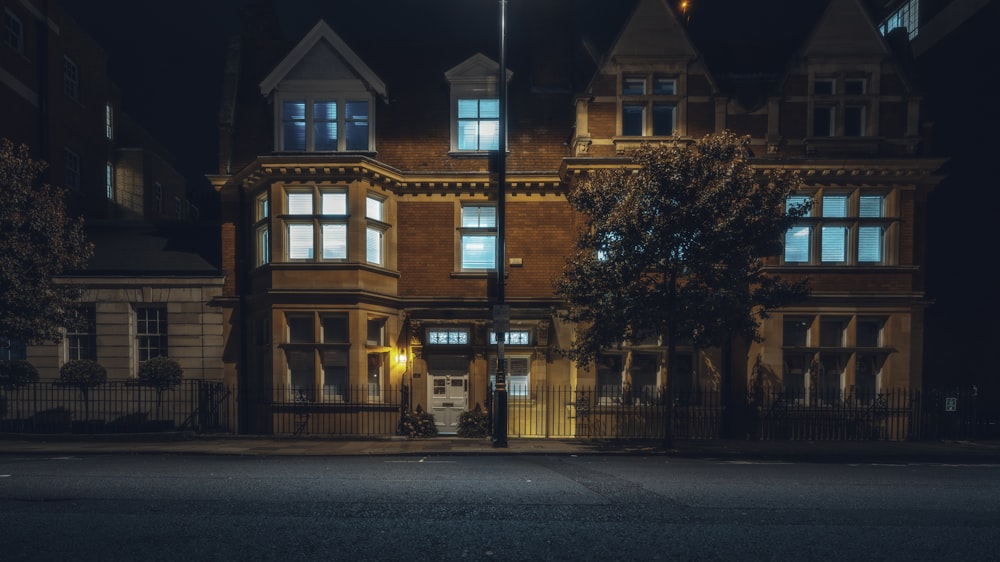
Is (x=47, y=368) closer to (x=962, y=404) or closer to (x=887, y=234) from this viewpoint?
(x=887, y=234)

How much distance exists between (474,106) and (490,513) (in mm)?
14437

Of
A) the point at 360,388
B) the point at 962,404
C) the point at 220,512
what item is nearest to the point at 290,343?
the point at 360,388

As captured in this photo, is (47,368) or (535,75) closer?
(47,368)

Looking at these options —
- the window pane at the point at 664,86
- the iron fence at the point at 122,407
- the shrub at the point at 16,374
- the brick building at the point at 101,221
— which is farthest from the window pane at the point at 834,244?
the shrub at the point at 16,374

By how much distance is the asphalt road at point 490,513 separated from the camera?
231 inches

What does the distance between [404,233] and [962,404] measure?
59.5ft

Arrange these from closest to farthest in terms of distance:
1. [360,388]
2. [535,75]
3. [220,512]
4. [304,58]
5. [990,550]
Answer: [990,550]
[220,512]
[360,388]
[304,58]
[535,75]

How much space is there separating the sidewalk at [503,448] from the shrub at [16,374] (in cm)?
163

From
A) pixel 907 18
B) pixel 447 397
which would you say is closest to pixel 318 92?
pixel 447 397

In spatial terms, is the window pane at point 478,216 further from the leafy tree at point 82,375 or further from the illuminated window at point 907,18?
the illuminated window at point 907,18

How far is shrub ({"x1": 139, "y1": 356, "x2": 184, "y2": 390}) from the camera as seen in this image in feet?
56.3

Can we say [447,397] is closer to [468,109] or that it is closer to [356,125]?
[356,125]

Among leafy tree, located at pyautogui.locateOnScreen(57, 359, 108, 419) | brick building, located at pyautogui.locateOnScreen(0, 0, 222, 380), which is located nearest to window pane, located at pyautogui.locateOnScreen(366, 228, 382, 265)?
brick building, located at pyautogui.locateOnScreen(0, 0, 222, 380)

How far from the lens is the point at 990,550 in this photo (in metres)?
6.04
